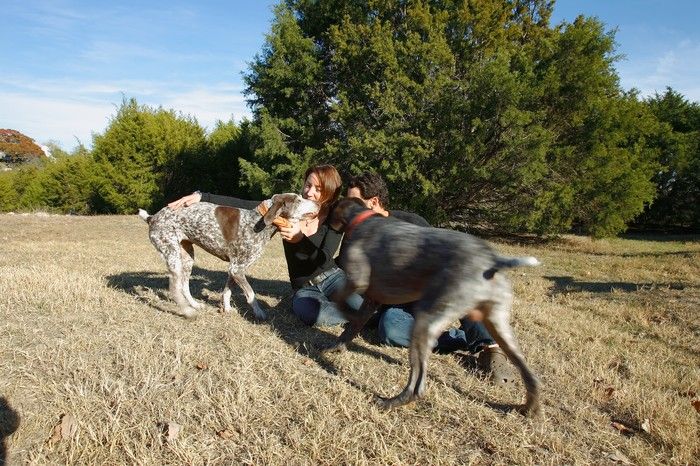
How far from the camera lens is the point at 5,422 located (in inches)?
103

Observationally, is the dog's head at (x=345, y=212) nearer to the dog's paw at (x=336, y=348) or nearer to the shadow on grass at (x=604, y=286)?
the dog's paw at (x=336, y=348)

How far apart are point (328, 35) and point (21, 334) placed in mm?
15532

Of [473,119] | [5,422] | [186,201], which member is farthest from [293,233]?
[473,119]

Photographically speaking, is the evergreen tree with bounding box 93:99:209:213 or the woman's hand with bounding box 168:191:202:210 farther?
the evergreen tree with bounding box 93:99:209:213

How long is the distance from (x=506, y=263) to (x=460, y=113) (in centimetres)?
1267

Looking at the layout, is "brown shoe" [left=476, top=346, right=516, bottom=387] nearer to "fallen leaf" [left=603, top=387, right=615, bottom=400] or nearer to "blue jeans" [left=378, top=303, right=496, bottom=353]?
"blue jeans" [left=378, top=303, right=496, bottom=353]

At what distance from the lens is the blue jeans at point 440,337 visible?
3799mm

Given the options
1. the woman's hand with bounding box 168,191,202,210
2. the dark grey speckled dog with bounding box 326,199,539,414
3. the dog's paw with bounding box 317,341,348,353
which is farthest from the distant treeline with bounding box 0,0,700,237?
the dark grey speckled dog with bounding box 326,199,539,414

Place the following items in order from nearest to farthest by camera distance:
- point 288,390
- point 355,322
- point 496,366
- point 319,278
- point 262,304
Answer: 1. point 288,390
2. point 496,366
3. point 355,322
4. point 319,278
5. point 262,304

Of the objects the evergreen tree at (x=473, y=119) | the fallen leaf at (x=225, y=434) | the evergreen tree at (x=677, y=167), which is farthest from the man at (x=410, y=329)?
the evergreen tree at (x=677, y=167)

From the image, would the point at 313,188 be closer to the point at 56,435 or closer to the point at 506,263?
the point at 506,263

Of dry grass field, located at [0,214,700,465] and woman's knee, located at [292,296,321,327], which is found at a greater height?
woman's knee, located at [292,296,321,327]

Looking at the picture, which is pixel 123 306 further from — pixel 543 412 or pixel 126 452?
pixel 543 412

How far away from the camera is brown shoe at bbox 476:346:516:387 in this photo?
11.1ft
